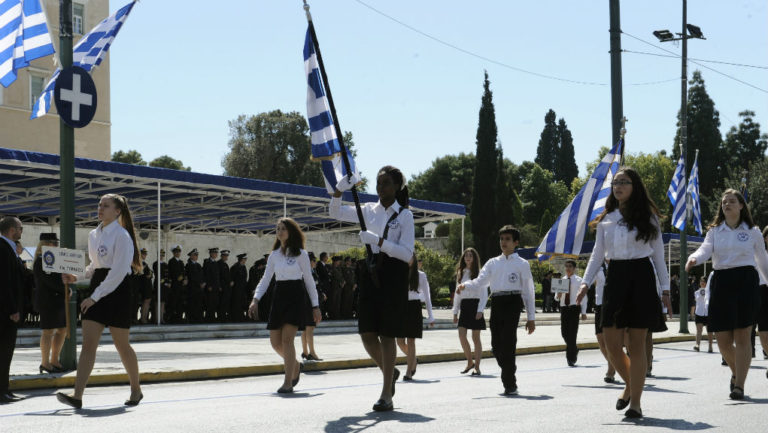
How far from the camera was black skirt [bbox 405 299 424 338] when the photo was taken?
7.58 m

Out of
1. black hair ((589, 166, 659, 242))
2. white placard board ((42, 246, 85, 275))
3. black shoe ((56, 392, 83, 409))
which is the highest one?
black hair ((589, 166, 659, 242))

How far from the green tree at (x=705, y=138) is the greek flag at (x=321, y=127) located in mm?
70276

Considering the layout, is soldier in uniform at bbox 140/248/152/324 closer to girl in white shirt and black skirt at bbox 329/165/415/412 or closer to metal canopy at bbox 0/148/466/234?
metal canopy at bbox 0/148/466/234

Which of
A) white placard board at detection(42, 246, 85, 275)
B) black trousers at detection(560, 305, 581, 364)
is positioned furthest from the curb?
black trousers at detection(560, 305, 581, 364)

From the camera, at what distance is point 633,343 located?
7148 millimetres

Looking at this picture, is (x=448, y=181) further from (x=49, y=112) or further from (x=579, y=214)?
(x=579, y=214)

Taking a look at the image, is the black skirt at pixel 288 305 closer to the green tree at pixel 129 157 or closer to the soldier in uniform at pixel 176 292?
the soldier in uniform at pixel 176 292

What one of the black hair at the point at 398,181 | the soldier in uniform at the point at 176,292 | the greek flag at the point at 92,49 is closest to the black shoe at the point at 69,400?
the black hair at the point at 398,181

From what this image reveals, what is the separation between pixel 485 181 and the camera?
66.6m

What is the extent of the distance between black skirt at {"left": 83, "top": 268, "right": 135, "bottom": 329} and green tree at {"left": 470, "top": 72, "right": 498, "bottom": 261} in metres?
58.9

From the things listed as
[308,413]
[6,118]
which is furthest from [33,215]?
[308,413]

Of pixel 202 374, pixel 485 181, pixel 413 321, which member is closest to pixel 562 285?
pixel 202 374

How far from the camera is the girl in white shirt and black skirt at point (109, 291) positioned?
7.73 metres

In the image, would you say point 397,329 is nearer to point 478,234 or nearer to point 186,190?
point 186,190
